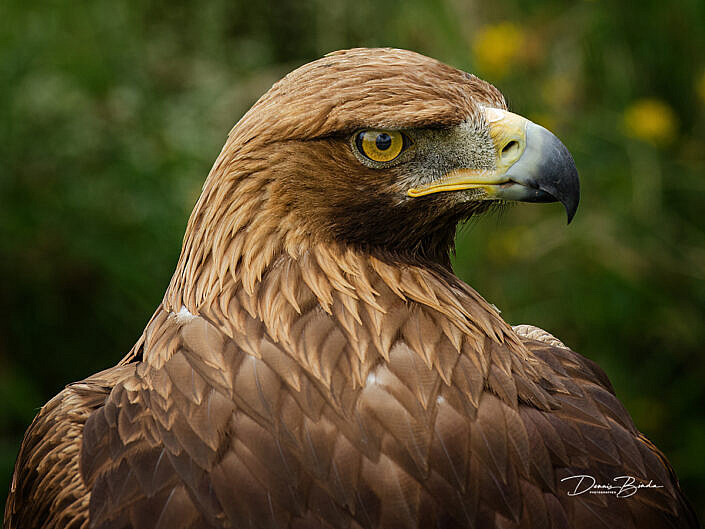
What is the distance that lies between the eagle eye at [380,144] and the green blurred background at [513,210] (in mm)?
1993

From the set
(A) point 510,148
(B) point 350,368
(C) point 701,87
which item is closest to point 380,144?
(A) point 510,148

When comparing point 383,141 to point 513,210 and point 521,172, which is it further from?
point 513,210

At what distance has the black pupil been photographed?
6.99 feet

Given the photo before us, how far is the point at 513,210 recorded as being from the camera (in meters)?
4.97

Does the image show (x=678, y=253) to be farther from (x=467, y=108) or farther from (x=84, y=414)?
(x=84, y=414)

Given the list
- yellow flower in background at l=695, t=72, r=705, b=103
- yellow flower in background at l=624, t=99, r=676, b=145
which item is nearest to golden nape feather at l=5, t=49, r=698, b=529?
yellow flower in background at l=624, t=99, r=676, b=145

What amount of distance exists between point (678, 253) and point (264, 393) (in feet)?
9.16

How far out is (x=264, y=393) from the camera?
2.07 metres

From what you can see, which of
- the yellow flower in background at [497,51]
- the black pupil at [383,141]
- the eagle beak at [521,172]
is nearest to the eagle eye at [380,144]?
the black pupil at [383,141]

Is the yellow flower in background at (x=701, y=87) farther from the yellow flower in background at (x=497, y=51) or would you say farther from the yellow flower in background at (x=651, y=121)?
the yellow flower in background at (x=497, y=51)

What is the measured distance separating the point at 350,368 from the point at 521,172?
63 centimetres

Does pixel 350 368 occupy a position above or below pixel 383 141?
below

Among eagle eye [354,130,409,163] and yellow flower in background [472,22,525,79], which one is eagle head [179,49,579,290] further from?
yellow flower in background [472,22,525,79]

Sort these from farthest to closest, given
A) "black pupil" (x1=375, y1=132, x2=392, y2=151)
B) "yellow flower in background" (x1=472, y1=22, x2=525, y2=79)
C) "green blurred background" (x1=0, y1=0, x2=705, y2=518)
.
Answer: "yellow flower in background" (x1=472, y1=22, x2=525, y2=79), "green blurred background" (x1=0, y1=0, x2=705, y2=518), "black pupil" (x1=375, y1=132, x2=392, y2=151)
